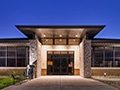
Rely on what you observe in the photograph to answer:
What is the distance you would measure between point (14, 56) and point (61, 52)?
668cm

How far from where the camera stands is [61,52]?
20.7 meters

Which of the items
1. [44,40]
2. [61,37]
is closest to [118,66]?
[61,37]

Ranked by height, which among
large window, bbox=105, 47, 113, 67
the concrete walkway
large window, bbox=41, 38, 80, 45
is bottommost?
the concrete walkway

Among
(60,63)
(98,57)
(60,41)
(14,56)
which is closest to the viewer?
(98,57)

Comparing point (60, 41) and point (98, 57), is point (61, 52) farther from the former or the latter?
point (98, 57)

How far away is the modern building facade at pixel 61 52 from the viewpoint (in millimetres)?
16953

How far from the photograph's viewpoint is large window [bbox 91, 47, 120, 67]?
1905 centimetres

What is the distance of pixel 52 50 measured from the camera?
20.7 m

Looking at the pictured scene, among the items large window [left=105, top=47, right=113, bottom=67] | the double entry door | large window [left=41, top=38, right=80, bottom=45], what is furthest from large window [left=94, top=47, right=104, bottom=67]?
the double entry door

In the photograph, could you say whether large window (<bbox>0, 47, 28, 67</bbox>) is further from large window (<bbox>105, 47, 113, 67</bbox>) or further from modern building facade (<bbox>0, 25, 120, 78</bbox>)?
large window (<bbox>105, 47, 113, 67</bbox>)

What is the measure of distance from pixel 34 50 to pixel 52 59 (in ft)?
14.4

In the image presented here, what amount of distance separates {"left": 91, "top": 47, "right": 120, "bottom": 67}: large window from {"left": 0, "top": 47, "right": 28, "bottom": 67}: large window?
30.5 ft

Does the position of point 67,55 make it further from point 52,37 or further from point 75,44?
point 52,37

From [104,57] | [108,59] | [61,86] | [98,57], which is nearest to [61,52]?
[98,57]
